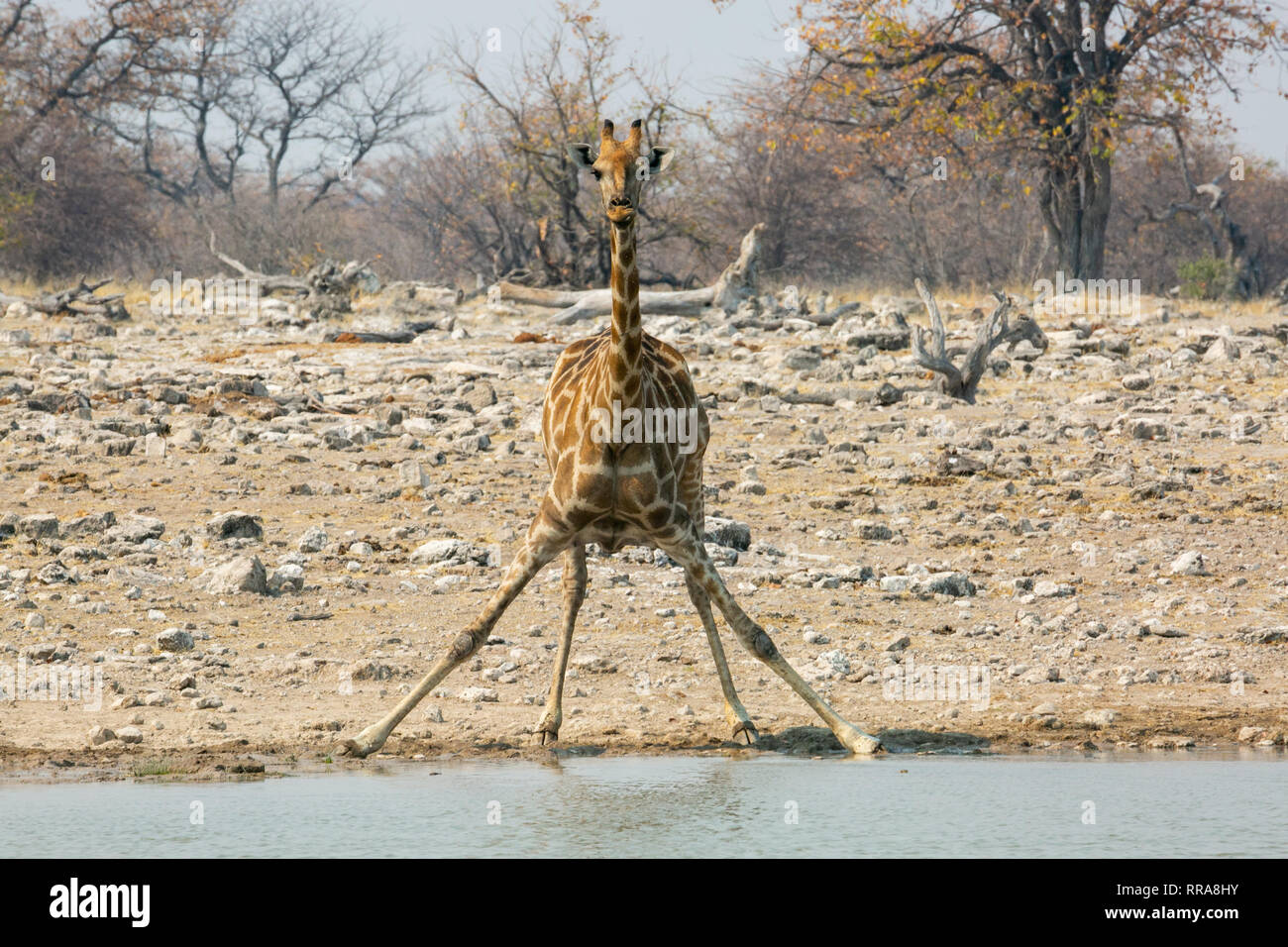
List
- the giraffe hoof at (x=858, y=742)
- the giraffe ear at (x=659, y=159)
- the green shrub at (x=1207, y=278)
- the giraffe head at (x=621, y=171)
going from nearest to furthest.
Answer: the giraffe head at (x=621, y=171) → the giraffe ear at (x=659, y=159) → the giraffe hoof at (x=858, y=742) → the green shrub at (x=1207, y=278)

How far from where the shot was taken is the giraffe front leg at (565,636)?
636 cm

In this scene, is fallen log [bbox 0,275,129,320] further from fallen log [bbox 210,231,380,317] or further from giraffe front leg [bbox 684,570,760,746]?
giraffe front leg [bbox 684,570,760,746]

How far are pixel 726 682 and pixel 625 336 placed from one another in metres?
1.60

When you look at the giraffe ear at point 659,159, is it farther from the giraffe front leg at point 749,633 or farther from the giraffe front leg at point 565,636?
the giraffe front leg at point 565,636

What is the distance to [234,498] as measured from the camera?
10.3 meters

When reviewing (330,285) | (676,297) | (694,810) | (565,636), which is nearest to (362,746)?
(565,636)

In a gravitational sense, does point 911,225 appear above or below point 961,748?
above

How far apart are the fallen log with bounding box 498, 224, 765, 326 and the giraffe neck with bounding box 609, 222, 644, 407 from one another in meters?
14.1

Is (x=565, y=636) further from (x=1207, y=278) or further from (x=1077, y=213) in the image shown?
(x=1207, y=278)

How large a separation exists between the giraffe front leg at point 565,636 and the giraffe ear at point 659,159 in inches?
63.3

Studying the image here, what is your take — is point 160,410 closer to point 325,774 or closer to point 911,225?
point 325,774

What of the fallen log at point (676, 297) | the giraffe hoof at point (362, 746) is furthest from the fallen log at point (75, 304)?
the giraffe hoof at point (362, 746)
